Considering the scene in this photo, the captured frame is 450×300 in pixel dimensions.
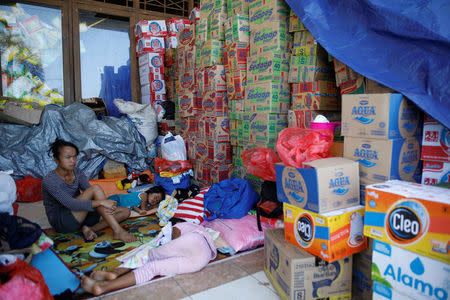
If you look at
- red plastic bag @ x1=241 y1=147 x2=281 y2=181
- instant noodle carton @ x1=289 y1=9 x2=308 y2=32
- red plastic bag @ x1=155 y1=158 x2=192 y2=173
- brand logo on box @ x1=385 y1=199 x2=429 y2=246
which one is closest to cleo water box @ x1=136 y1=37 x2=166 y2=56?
red plastic bag @ x1=155 y1=158 x2=192 y2=173

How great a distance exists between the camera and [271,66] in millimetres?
2787

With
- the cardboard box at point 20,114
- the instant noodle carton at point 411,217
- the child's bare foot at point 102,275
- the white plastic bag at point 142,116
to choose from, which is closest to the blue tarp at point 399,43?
the instant noodle carton at point 411,217

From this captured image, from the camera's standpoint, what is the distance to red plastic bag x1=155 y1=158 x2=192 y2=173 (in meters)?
3.76

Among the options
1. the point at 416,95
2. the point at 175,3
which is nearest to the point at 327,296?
the point at 416,95

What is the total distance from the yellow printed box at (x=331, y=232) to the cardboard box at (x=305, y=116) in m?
0.98

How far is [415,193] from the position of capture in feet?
4.33

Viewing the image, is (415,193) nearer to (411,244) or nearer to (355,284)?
(411,244)

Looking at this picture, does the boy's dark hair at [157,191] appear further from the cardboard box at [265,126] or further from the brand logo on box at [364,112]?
the brand logo on box at [364,112]

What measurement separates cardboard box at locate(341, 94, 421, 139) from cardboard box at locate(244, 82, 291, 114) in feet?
3.26

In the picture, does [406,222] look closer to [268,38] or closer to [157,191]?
[268,38]

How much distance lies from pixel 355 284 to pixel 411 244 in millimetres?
706

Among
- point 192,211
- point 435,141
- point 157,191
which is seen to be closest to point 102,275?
point 192,211

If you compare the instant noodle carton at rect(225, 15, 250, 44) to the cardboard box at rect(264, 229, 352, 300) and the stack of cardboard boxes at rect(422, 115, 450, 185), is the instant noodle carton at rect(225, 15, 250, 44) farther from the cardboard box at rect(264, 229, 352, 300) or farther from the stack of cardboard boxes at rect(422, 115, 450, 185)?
the cardboard box at rect(264, 229, 352, 300)

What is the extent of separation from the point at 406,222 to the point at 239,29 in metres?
2.45
